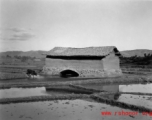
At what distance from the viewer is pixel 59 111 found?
10.1 m

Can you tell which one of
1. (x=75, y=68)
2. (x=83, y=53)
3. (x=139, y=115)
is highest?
(x=83, y=53)

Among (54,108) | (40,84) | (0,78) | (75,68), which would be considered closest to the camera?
(54,108)

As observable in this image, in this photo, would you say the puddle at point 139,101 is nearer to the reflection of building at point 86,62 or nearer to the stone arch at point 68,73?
the reflection of building at point 86,62

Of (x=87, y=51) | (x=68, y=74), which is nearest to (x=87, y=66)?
(x=87, y=51)

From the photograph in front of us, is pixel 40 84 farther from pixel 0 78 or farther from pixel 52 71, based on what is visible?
pixel 52 71

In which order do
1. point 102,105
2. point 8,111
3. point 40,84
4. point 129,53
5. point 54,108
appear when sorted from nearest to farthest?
point 8,111 → point 54,108 → point 102,105 → point 40,84 → point 129,53

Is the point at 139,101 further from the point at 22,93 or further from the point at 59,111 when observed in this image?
the point at 22,93

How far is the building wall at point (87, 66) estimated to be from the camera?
29.0 meters

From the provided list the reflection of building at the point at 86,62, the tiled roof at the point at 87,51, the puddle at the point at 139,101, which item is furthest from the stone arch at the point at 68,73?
the puddle at the point at 139,101

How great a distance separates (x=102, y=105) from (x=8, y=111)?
15.8ft

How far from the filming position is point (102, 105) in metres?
11.6

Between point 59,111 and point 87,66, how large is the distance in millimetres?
19958

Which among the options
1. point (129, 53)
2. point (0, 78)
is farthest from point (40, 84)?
point (129, 53)

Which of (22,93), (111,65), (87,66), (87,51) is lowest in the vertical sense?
(22,93)
